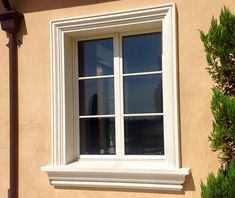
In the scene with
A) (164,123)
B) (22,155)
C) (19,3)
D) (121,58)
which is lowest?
(22,155)

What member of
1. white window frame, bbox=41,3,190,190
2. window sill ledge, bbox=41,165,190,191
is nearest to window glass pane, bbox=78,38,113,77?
white window frame, bbox=41,3,190,190

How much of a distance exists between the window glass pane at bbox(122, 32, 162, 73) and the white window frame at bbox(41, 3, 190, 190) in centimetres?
15

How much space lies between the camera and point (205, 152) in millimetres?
4320

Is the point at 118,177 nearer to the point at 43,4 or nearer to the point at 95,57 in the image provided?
the point at 95,57

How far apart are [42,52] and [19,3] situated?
71cm

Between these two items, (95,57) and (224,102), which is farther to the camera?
(95,57)

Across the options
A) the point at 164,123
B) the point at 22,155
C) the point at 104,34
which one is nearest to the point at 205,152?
the point at 164,123

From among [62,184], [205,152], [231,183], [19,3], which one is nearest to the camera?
[231,183]

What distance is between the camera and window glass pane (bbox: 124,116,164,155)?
473cm

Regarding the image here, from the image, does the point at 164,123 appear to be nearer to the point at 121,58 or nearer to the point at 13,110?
the point at 121,58

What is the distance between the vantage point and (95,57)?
5.09 metres

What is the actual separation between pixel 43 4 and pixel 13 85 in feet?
3.41

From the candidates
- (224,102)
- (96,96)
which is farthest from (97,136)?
(224,102)

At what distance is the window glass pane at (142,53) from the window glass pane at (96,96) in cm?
32
